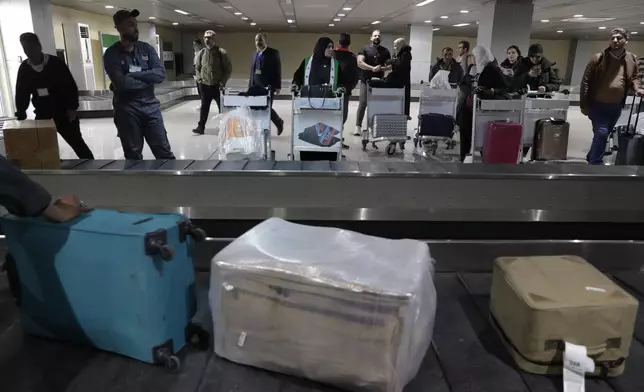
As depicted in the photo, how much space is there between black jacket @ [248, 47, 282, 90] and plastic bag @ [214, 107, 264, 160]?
1.59 m

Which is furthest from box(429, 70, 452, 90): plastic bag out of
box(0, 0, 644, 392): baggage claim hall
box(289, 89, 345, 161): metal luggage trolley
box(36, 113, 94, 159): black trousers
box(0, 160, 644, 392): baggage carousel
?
box(36, 113, 94, 159): black trousers

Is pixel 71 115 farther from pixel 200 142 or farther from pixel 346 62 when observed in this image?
pixel 346 62

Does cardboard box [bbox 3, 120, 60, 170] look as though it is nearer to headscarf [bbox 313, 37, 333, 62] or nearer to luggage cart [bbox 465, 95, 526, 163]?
headscarf [bbox 313, 37, 333, 62]

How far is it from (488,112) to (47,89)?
15.3 feet

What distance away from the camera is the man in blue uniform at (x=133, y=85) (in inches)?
161

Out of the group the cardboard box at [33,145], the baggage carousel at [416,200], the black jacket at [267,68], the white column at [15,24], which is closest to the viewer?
the baggage carousel at [416,200]

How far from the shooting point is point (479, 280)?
2.83 m

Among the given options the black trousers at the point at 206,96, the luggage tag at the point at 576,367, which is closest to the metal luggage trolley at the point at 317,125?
the black trousers at the point at 206,96

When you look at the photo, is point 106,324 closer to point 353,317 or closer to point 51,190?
point 353,317

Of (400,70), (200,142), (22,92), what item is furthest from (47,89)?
(400,70)

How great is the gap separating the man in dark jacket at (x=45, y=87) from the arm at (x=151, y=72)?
0.95 metres

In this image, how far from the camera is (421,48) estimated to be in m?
19.3

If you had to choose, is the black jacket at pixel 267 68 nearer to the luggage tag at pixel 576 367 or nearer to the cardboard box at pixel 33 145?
the cardboard box at pixel 33 145

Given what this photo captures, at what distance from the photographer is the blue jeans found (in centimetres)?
550
